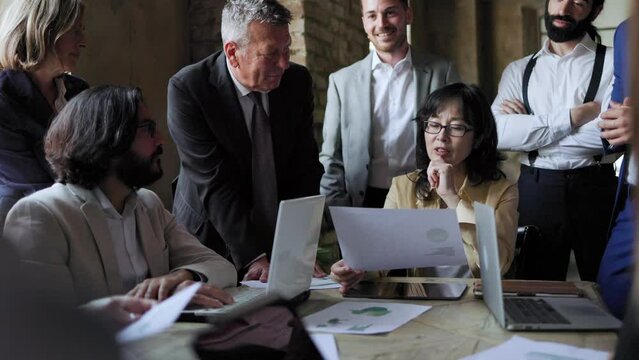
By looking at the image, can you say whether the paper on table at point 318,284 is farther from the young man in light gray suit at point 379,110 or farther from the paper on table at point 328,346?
the young man in light gray suit at point 379,110

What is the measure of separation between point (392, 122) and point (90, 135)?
5.13 ft

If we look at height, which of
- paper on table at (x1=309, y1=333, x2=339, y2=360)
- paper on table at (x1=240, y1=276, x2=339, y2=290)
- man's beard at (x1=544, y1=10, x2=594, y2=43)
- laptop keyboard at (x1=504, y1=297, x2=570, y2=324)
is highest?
man's beard at (x1=544, y1=10, x2=594, y2=43)

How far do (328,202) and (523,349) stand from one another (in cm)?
201

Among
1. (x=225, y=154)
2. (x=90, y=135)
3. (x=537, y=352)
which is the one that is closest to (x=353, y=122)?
(x=225, y=154)

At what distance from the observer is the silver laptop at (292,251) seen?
186 cm

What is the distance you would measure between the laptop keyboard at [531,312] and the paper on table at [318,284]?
559 millimetres

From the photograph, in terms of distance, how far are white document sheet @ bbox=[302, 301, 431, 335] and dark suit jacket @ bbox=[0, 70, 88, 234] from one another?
1.24 m

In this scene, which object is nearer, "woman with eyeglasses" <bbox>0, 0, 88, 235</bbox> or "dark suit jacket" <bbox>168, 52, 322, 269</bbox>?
"woman with eyeglasses" <bbox>0, 0, 88, 235</bbox>

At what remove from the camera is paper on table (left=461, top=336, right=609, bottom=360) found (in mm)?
1453

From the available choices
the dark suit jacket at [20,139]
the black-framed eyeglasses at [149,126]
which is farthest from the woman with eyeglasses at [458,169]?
the dark suit jacket at [20,139]

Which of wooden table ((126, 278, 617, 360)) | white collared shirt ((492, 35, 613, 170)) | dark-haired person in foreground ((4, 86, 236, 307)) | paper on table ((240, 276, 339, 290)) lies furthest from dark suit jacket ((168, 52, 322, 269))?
wooden table ((126, 278, 617, 360))

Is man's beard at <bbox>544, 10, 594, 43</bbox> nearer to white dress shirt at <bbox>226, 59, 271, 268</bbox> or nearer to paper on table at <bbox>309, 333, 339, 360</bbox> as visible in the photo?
white dress shirt at <bbox>226, 59, 271, 268</bbox>

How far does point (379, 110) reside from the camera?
3410 millimetres

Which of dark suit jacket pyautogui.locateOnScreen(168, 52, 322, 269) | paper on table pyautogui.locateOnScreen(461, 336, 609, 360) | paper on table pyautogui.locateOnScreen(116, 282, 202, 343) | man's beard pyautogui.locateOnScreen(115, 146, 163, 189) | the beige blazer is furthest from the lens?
dark suit jacket pyautogui.locateOnScreen(168, 52, 322, 269)
